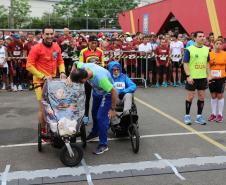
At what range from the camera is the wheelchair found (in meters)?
6.51

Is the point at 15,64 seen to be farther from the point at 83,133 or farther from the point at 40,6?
the point at 40,6

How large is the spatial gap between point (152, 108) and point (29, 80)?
5456mm

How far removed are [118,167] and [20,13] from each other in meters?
55.2

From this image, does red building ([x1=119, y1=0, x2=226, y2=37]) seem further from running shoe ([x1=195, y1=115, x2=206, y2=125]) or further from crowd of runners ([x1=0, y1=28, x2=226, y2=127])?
running shoe ([x1=195, y1=115, x2=206, y2=125])

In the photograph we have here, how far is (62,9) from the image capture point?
66375 millimetres

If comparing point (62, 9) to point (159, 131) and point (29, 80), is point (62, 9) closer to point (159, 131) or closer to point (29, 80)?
point (29, 80)

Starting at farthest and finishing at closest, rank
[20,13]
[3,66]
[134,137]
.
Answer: [20,13] < [3,66] < [134,137]

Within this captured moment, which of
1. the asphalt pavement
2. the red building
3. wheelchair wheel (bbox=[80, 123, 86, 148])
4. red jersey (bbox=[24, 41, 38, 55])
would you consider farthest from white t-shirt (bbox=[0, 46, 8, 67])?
the red building

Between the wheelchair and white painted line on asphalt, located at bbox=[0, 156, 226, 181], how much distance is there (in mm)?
A: 572

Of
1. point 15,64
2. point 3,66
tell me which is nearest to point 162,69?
point 15,64

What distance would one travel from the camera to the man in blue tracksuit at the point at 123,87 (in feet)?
22.5

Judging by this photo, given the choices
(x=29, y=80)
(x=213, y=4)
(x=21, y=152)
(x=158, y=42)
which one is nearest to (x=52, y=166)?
(x=21, y=152)

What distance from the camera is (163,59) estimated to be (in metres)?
14.1

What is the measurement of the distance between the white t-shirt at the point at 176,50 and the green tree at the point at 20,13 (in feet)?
139
